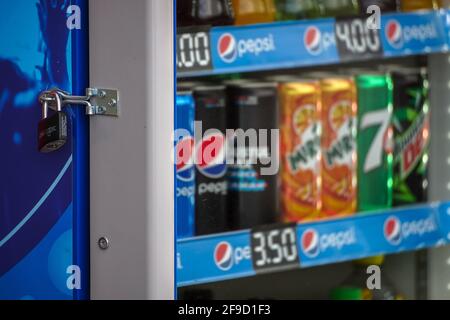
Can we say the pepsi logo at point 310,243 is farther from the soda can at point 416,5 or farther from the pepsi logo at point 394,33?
the soda can at point 416,5

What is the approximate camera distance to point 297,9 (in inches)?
92.9

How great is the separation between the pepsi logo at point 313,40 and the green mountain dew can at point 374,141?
24 cm

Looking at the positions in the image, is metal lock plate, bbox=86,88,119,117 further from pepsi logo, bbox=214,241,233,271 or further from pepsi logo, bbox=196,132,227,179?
pepsi logo, bbox=214,241,233,271

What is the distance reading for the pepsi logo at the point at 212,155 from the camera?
5.76 ft

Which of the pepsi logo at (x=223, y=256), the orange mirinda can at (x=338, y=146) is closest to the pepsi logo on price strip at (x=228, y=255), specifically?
the pepsi logo at (x=223, y=256)

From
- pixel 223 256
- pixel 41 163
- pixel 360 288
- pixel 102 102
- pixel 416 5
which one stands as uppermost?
pixel 416 5

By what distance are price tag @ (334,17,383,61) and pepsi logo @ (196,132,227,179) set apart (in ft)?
1.53

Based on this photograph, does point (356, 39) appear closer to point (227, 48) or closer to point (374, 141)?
point (374, 141)

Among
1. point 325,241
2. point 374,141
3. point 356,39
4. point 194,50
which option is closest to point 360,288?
point 325,241

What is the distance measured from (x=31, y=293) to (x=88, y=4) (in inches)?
21.4

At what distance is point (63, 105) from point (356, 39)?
3.37 feet

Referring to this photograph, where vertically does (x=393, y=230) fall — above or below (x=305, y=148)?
below
